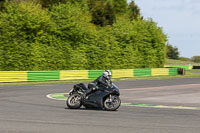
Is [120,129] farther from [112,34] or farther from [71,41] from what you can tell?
[112,34]

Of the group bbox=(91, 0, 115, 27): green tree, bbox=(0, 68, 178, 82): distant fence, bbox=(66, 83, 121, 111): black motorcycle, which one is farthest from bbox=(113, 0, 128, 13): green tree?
bbox=(66, 83, 121, 111): black motorcycle

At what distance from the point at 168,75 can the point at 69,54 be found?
1238 centimetres

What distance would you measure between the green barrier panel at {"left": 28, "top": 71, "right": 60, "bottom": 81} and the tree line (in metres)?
3.09

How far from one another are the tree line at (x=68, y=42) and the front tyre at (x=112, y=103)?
2154cm

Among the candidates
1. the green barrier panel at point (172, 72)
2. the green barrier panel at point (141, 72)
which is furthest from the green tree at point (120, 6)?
the green barrier panel at point (141, 72)

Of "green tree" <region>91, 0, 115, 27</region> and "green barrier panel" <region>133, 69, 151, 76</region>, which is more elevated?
"green tree" <region>91, 0, 115, 27</region>

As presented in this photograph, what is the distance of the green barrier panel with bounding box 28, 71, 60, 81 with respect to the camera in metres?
30.6

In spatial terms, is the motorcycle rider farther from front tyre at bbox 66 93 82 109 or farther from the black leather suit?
front tyre at bbox 66 93 82 109

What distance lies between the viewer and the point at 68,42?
126 ft

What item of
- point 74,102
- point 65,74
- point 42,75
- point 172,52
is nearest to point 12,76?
point 42,75

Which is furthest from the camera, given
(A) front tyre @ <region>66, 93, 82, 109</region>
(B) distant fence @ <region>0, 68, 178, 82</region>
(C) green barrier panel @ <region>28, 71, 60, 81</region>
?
(C) green barrier panel @ <region>28, 71, 60, 81</region>

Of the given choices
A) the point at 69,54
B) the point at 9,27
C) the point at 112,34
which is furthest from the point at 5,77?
the point at 112,34

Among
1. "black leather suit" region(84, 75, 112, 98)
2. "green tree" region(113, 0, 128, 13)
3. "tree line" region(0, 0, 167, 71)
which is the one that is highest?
"green tree" region(113, 0, 128, 13)

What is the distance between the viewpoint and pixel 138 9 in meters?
97.1
